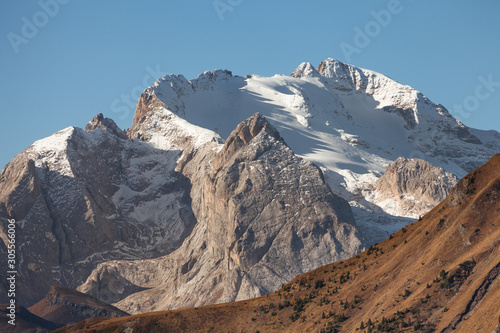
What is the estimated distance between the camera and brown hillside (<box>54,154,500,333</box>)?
421 feet

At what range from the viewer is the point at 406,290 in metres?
141

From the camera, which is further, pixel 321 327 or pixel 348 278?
pixel 348 278

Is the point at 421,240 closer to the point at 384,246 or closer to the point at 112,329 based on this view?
the point at 384,246

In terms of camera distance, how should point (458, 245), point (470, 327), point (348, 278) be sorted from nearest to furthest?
1. point (470, 327)
2. point (458, 245)
3. point (348, 278)

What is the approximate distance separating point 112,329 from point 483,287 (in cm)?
7448

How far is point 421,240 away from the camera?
15512 cm

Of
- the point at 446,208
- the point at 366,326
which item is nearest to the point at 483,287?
the point at 366,326

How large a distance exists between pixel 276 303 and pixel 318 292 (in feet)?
26.7

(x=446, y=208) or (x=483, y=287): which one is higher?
(x=446, y=208)

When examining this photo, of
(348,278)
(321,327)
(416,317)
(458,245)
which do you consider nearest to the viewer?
(416,317)

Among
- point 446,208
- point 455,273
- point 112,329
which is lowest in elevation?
point 112,329

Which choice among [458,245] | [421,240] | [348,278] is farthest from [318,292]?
[458,245]

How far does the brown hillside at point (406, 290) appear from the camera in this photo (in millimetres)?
128250

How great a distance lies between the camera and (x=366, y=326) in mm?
139875
